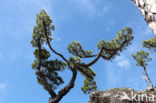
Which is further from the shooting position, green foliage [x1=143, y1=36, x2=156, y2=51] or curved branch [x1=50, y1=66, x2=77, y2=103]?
green foliage [x1=143, y1=36, x2=156, y2=51]

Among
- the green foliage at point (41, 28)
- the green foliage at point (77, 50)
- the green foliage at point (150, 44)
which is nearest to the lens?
the green foliage at point (41, 28)

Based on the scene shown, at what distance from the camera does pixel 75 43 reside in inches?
660

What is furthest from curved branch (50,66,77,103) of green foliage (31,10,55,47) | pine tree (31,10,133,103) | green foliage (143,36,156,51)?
green foliage (143,36,156,51)

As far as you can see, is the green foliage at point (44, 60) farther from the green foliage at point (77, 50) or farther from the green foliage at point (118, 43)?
the green foliage at point (118, 43)

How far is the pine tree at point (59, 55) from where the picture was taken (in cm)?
1511

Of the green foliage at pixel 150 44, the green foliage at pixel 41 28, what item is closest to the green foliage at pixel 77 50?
the green foliage at pixel 41 28

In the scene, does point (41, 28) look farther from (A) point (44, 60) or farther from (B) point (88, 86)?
(B) point (88, 86)

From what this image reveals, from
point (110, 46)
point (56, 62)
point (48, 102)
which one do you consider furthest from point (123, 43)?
point (48, 102)

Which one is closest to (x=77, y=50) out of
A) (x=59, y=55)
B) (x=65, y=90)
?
(x=59, y=55)

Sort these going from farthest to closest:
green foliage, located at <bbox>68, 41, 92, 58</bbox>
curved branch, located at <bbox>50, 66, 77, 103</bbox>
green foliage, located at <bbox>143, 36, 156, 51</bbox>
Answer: green foliage, located at <bbox>143, 36, 156, 51</bbox> < green foliage, located at <bbox>68, 41, 92, 58</bbox> < curved branch, located at <bbox>50, 66, 77, 103</bbox>

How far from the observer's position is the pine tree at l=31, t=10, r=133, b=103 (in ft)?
49.6

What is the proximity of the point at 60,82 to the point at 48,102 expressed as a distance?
331 cm

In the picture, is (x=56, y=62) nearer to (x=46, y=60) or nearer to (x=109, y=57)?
(x=46, y=60)

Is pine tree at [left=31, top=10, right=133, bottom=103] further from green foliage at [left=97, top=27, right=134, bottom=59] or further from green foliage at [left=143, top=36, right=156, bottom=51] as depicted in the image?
green foliage at [left=143, top=36, right=156, bottom=51]
